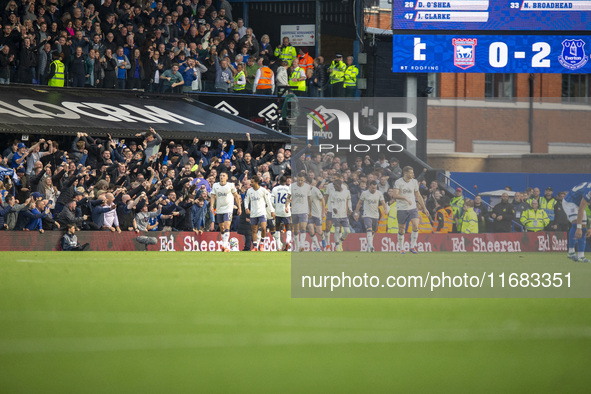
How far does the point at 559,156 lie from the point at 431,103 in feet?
55.1

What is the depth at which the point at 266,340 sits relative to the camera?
809 cm

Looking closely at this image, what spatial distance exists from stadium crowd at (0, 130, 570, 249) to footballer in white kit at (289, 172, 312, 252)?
0.77 ft

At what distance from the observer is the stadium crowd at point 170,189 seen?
19.9 metres

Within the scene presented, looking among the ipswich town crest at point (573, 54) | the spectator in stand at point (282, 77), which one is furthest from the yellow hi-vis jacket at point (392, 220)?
the spectator in stand at point (282, 77)

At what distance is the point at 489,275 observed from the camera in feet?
48.4

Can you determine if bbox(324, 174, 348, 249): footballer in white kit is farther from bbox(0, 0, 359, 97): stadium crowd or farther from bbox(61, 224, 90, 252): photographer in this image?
bbox(0, 0, 359, 97): stadium crowd

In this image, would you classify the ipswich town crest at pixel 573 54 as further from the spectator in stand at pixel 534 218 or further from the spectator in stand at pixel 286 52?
the spectator in stand at pixel 286 52

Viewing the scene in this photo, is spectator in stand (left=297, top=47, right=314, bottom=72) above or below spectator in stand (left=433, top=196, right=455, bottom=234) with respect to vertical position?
above

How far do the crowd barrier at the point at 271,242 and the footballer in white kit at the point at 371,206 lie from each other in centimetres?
34

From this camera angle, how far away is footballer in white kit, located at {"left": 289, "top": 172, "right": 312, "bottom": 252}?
19805 mm

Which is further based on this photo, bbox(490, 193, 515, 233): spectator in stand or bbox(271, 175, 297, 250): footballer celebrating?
bbox(271, 175, 297, 250): footballer celebrating

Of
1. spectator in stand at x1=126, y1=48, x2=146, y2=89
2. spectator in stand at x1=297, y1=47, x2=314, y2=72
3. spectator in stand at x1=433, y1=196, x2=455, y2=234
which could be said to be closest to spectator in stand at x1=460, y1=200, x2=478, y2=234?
spectator in stand at x1=433, y1=196, x2=455, y2=234

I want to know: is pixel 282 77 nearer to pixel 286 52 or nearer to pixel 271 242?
pixel 286 52

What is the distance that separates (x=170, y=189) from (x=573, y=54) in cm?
1116
